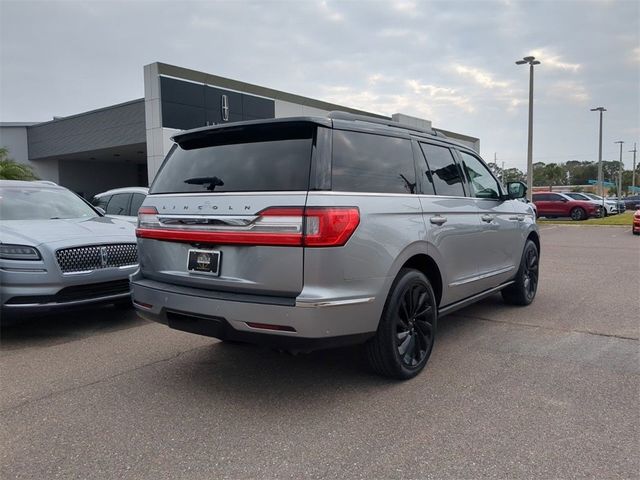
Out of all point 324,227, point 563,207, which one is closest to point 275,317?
point 324,227

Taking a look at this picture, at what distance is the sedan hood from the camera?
5.29m

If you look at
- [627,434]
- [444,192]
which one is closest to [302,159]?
[444,192]

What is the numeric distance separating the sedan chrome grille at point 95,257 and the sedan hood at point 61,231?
0.11 metres

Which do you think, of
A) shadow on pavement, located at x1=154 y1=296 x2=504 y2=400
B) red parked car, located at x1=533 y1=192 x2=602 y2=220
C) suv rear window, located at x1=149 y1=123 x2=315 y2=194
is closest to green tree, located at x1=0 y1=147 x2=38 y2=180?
shadow on pavement, located at x1=154 y1=296 x2=504 y2=400

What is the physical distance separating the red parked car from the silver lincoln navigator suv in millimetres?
27161

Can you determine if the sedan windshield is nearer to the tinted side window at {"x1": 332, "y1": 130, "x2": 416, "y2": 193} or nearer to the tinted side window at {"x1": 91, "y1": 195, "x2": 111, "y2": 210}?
the tinted side window at {"x1": 91, "y1": 195, "x2": 111, "y2": 210}

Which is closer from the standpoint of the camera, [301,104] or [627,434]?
[627,434]

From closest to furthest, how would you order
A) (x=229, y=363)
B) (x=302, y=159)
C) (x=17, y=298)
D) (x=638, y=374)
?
(x=302, y=159) < (x=638, y=374) < (x=229, y=363) < (x=17, y=298)

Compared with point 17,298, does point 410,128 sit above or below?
above

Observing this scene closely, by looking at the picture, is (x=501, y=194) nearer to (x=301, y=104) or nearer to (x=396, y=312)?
(x=396, y=312)

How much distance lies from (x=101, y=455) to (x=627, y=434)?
10.1 ft

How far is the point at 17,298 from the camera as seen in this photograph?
16.5 feet

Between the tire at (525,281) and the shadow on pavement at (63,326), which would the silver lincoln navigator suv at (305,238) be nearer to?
the shadow on pavement at (63,326)

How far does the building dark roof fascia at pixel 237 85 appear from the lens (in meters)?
22.6
